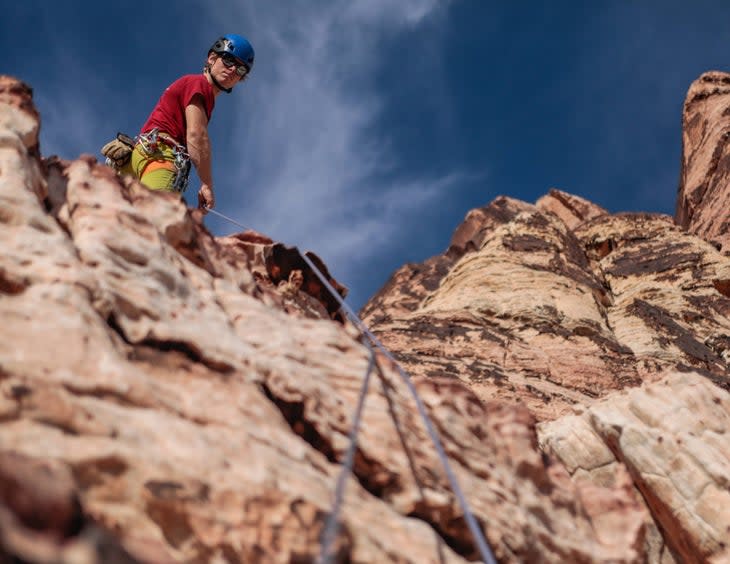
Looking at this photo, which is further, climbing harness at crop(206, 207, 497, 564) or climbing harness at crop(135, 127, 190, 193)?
climbing harness at crop(135, 127, 190, 193)

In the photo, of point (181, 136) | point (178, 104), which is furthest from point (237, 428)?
point (178, 104)

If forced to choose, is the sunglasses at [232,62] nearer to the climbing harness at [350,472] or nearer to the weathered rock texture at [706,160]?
the climbing harness at [350,472]

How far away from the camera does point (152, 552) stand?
2691 millimetres

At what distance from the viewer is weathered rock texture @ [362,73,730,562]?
264 inches

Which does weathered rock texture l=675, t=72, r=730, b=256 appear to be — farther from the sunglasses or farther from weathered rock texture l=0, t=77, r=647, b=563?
weathered rock texture l=0, t=77, r=647, b=563

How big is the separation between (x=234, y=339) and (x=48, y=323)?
48.6 inches

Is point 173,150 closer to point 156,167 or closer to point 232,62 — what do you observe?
point 156,167

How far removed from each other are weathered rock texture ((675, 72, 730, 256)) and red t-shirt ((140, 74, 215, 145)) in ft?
90.0

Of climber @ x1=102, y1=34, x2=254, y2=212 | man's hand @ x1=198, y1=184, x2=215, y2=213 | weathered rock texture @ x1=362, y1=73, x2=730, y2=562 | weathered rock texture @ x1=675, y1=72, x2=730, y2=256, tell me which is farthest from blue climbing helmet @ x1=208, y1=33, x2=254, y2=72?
weathered rock texture @ x1=675, y1=72, x2=730, y2=256

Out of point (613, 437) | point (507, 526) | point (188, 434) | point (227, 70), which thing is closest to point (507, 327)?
Answer: point (613, 437)

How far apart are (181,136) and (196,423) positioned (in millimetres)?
4194

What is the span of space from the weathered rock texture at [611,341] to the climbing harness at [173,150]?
483 cm

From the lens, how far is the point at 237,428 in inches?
142

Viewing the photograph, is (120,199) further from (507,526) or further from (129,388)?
(507,526)
